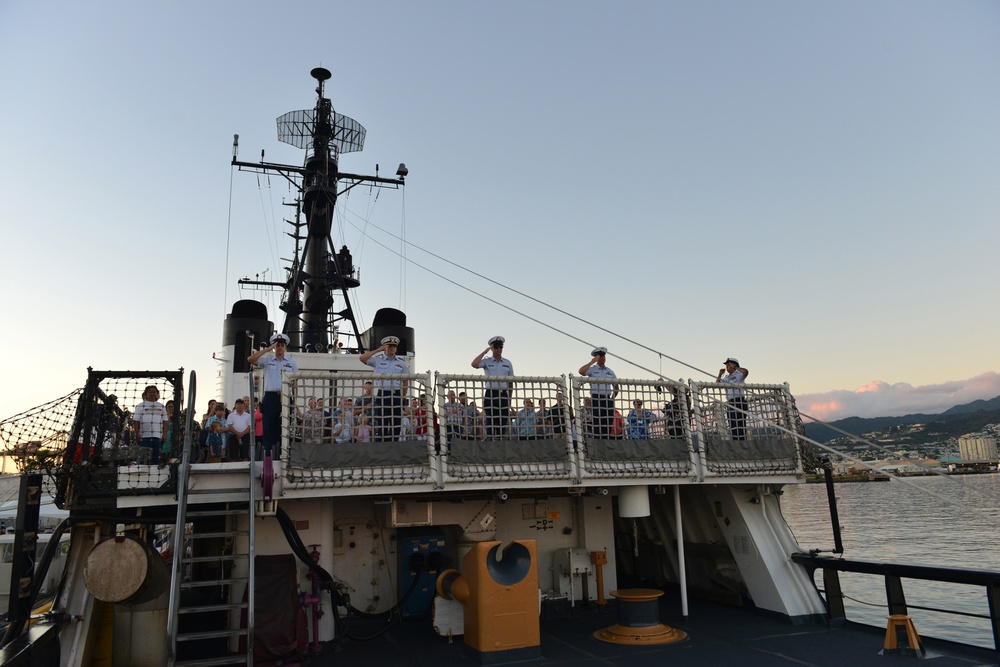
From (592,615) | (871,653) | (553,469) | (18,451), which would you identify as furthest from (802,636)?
(18,451)

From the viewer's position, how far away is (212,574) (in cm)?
986

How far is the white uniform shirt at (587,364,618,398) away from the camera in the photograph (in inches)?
333

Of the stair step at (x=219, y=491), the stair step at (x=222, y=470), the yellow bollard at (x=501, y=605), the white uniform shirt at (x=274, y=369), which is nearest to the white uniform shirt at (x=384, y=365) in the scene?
the white uniform shirt at (x=274, y=369)

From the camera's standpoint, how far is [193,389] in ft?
22.9

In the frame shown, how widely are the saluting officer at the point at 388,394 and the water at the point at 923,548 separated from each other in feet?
17.1

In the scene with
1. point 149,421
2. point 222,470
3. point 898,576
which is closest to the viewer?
point 222,470

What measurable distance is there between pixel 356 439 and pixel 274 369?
1.41 metres

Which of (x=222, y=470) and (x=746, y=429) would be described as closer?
(x=222, y=470)

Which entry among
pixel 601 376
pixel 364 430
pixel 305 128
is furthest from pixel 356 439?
pixel 305 128

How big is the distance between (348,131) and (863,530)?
35.0m

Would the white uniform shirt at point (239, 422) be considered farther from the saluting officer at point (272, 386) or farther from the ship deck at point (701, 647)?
the ship deck at point (701, 647)

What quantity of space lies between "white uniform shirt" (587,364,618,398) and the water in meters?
3.39

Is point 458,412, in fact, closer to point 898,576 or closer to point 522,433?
point 522,433

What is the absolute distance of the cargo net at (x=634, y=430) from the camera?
8.15 metres
